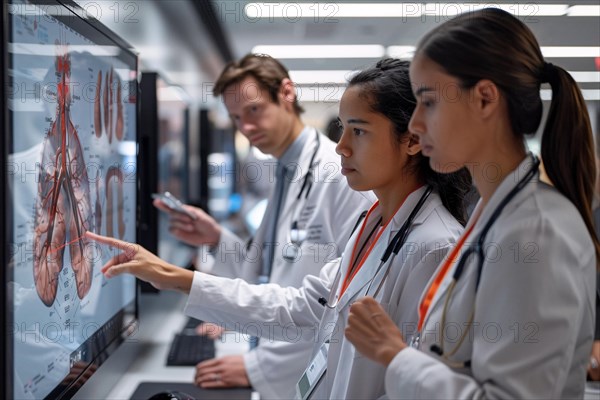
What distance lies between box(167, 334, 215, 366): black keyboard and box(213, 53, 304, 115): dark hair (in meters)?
0.97

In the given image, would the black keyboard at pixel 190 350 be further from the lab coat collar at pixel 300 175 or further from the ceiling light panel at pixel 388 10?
the ceiling light panel at pixel 388 10

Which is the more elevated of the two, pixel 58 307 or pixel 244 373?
pixel 58 307

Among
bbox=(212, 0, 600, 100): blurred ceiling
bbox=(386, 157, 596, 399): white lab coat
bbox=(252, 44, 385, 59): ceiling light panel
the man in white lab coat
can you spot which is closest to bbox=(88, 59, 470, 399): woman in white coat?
bbox=(386, 157, 596, 399): white lab coat

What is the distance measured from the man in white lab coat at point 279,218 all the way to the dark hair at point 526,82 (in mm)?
844

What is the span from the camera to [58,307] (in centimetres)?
120

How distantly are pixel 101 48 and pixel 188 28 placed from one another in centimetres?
178

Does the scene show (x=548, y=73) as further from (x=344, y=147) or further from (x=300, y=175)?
(x=300, y=175)

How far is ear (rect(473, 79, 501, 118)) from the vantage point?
2.98 feet

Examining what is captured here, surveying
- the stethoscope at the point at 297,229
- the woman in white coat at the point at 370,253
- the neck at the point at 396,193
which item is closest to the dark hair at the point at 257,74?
the stethoscope at the point at 297,229

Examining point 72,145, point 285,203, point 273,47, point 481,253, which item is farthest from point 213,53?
point 481,253

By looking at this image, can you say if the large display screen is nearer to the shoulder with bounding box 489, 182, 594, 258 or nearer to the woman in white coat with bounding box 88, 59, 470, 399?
the woman in white coat with bounding box 88, 59, 470, 399

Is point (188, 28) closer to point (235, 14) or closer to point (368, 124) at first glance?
point (235, 14)

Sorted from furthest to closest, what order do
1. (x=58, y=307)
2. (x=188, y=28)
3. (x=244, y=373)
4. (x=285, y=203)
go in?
(x=188, y=28)
(x=285, y=203)
(x=244, y=373)
(x=58, y=307)

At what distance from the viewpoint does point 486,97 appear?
2.99 ft
